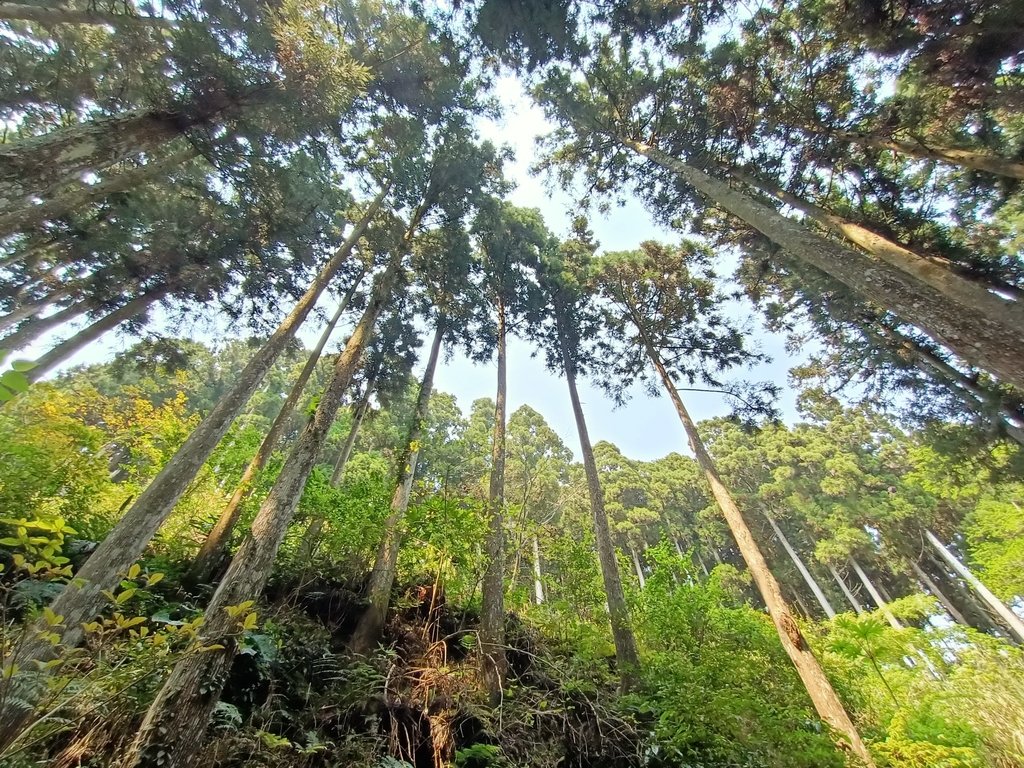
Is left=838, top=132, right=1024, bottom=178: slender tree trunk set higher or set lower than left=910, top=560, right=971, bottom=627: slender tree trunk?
higher

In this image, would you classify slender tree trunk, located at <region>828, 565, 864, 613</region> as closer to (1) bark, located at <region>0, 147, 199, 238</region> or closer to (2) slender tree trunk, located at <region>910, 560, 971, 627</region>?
(2) slender tree trunk, located at <region>910, 560, 971, 627</region>

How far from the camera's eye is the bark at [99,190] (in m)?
8.18

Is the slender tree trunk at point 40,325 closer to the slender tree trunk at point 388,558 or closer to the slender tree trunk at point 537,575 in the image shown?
the slender tree trunk at point 388,558

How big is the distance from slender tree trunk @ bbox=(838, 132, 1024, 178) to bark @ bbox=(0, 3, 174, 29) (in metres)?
14.1

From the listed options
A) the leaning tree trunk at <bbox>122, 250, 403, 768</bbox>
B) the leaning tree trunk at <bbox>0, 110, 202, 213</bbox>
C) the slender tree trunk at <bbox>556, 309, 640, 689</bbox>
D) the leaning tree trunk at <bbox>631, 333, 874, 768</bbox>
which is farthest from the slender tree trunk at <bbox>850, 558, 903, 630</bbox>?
the leaning tree trunk at <bbox>0, 110, 202, 213</bbox>

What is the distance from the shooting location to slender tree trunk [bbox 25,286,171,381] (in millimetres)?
10203

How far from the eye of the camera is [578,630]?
743 cm

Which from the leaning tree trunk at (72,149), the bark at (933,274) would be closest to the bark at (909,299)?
the bark at (933,274)

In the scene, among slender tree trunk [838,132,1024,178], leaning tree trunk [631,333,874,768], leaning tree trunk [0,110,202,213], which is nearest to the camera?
leaning tree trunk [0,110,202,213]

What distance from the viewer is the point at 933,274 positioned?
563 cm

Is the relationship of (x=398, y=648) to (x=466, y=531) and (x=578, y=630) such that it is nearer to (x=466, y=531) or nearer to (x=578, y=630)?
(x=466, y=531)

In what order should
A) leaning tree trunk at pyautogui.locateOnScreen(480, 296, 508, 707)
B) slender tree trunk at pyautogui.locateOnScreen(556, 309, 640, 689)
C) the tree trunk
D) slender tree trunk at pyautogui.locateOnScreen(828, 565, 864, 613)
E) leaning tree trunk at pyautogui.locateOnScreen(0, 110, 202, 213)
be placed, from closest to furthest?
leaning tree trunk at pyautogui.locateOnScreen(0, 110, 202, 213)
leaning tree trunk at pyautogui.locateOnScreen(480, 296, 508, 707)
slender tree trunk at pyautogui.locateOnScreen(556, 309, 640, 689)
the tree trunk
slender tree trunk at pyautogui.locateOnScreen(828, 565, 864, 613)

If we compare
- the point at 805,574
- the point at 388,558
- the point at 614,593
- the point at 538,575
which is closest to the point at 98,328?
the point at 388,558

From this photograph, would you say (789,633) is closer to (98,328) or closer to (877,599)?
(98,328)
